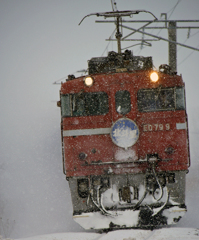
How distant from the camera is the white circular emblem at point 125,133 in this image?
21.0ft

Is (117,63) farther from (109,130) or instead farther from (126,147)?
(126,147)

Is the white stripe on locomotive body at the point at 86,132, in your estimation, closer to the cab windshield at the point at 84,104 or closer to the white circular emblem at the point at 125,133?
the white circular emblem at the point at 125,133

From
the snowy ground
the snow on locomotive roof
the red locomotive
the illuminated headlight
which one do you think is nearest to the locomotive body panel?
the red locomotive

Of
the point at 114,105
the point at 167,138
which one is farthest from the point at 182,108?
the point at 114,105

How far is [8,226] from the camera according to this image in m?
20.7

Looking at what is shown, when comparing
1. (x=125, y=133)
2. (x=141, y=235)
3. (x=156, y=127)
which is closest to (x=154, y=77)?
(x=156, y=127)

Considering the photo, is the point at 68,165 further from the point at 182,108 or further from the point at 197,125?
the point at 197,125

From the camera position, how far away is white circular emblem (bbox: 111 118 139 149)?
6414mm

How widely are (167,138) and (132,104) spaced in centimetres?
96

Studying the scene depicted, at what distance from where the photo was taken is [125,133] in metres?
6.44

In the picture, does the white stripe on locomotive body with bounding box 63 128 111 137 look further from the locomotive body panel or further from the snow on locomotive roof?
the snow on locomotive roof

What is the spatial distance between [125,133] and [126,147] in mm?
270

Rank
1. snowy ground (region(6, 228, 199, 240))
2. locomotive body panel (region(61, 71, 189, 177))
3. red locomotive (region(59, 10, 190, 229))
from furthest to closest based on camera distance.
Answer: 1. locomotive body panel (region(61, 71, 189, 177))
2. red locomotive (region(59, 10, 190, 229))
3. snowy ground (region(6, 228, 199, 240))

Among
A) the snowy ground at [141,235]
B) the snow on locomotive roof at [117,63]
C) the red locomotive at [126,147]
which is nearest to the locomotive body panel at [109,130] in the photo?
the red locomotive at [126,147]
